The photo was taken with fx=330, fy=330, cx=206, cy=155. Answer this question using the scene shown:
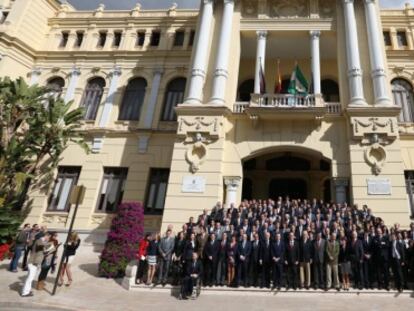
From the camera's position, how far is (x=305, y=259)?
9.88m

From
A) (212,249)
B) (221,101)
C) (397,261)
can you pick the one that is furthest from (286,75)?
(212,249)

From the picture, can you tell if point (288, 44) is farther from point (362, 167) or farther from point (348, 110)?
point (362, 167)

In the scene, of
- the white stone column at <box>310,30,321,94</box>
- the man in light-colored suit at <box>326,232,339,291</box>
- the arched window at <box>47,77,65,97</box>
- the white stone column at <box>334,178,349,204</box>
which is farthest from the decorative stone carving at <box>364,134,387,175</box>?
the arched window at <box>47,77,65,97</box>

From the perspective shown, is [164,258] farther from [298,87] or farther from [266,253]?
[298,87]

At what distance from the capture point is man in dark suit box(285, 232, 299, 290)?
993cm

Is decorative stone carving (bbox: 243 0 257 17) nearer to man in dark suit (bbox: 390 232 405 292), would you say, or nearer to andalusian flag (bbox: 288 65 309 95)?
andalusian flag (bbox: 288 65 309 95)

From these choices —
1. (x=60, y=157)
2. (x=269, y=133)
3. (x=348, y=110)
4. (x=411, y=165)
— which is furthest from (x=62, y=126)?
(x=411, y=165)

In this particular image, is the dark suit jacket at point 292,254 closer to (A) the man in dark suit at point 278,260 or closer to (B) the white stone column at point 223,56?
(A) the man in dark suit at point 278,260

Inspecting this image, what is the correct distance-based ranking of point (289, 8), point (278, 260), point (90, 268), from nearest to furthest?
point (278, 260) → point (90, 268) → point (289, 8)

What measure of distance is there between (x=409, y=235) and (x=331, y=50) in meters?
13.1

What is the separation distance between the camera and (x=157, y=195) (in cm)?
→ 1897

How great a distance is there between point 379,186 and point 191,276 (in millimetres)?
9432

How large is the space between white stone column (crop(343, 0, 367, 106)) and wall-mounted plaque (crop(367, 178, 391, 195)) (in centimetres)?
372

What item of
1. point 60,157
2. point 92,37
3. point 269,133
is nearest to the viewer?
point 269,133
